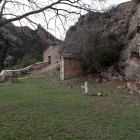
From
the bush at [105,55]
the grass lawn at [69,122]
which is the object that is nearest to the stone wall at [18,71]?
the bush at [105,55]

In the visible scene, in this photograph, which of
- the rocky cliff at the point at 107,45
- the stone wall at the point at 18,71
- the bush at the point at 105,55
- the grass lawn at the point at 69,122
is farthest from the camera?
the stone wall at the point at 18,71

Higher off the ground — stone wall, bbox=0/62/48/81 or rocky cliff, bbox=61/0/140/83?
rocky cliff, bbox=61/0/140/83

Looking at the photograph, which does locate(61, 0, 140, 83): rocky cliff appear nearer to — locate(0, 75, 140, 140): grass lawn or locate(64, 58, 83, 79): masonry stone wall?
locate(64, 58, 83, 79): masonry stone wall

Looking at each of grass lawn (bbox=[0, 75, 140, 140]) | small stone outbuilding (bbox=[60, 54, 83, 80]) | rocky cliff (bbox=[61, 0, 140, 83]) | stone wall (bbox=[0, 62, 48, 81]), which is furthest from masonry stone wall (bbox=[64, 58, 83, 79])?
grass lawn (bbox=[0, 75, 140, 140])

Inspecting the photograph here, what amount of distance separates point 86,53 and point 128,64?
12.9ft

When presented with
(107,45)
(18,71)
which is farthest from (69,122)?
(18,71)

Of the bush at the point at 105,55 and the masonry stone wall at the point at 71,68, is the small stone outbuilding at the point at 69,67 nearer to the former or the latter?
the masonry stone wall at the point at 71,68

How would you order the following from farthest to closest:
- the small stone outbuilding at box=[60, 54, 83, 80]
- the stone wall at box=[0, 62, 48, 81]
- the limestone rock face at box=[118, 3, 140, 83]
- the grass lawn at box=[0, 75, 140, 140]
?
1. the stone wall at box=[0, 62, 48, 81]
2. the small stone outbuilding at box=[60, 54, 83, 80]
3. the limestone rock face at box=[118, 3, 140, 83]
4. the grass lawn at box=[0, 75, 140, 140]

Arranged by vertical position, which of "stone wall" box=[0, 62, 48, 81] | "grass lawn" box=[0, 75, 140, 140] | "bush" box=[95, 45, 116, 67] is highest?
"bush" box=[95, 45, 116, 67]

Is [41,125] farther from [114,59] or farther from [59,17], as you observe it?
[114,59]

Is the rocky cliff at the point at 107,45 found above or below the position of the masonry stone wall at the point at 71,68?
above

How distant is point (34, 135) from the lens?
3.51 meters

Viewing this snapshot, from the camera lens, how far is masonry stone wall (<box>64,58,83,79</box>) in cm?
1495

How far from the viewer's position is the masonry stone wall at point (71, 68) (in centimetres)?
1495
